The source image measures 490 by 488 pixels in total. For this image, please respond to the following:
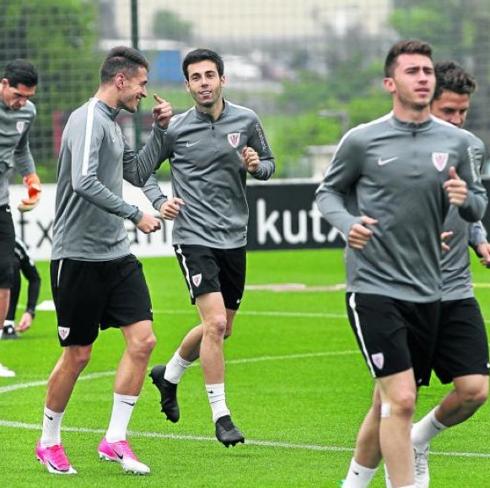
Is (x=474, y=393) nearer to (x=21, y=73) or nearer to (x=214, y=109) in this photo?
(x=214, y=109)

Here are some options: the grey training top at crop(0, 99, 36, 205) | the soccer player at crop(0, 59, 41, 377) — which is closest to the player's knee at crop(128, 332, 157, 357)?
the soccer player at crop(0, 59, 41, 377)

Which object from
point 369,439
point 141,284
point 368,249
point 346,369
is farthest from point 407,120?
point 346,369

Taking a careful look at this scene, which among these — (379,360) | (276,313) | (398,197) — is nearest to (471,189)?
(398,197)

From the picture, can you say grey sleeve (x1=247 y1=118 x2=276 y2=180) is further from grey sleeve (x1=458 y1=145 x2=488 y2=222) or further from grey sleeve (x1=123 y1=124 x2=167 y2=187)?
grey sleeve (x1=458 y1=145 x2=488 y2=222)

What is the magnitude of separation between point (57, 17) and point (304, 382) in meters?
14.6

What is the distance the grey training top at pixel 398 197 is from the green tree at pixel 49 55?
18.0 meters

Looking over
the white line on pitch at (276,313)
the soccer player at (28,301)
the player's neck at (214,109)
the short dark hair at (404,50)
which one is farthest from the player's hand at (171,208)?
the white line on pitch at (276,313)

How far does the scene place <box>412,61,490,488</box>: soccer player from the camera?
7.86 m

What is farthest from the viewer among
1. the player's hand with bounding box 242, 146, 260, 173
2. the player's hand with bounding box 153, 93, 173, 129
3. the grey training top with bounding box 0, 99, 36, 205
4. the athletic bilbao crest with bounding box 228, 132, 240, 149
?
the grey training top with bounding box 0, 99, 36, 205

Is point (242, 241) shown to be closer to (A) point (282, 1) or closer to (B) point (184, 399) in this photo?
(B) point (184, 399)

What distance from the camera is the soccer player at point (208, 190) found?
10445 mm

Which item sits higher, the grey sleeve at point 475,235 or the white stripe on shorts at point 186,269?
the grey sleeve at point 475,235

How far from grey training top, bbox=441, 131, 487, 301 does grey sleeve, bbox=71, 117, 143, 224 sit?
1.75 m

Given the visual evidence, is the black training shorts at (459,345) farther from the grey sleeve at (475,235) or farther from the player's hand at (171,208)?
the player's hand at (171,208)
